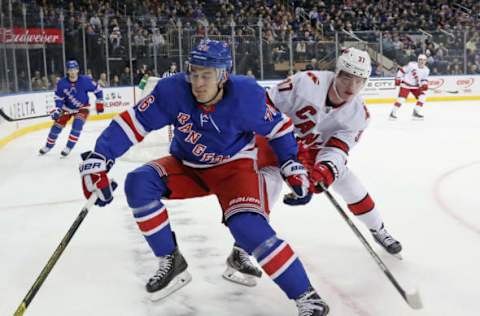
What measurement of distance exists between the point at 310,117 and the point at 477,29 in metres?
12.0

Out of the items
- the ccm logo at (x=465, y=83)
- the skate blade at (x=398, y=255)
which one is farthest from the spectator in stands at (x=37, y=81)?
the ccm logo at (x=465, y=83)

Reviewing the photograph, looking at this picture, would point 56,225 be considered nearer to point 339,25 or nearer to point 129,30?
point 129,30

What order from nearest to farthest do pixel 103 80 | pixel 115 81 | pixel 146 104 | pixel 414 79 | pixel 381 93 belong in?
pixel 146 104 < pixel 414 79 < pixel 103 80 < pixel 115 81 < pixel 381 93

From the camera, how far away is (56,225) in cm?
341

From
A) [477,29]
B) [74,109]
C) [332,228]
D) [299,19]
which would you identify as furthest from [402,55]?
[332,228]

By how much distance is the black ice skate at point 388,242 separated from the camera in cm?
274

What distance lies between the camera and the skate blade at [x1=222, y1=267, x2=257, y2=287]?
2393mm

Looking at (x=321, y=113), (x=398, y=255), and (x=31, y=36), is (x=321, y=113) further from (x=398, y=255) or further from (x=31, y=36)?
(x=31, y=36)

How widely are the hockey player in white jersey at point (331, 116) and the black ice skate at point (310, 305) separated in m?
0.53

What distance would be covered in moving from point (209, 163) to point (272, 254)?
A: 0.51 m

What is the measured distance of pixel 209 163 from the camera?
2.25 meters

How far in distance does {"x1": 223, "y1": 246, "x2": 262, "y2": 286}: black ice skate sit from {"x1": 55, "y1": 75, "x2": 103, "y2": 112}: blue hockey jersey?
441 cm

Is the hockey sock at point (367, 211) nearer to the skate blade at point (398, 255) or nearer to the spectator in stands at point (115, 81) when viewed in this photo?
the skate blade at point (398, 255)

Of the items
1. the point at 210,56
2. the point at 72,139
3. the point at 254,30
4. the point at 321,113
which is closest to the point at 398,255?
the point at 321,113
